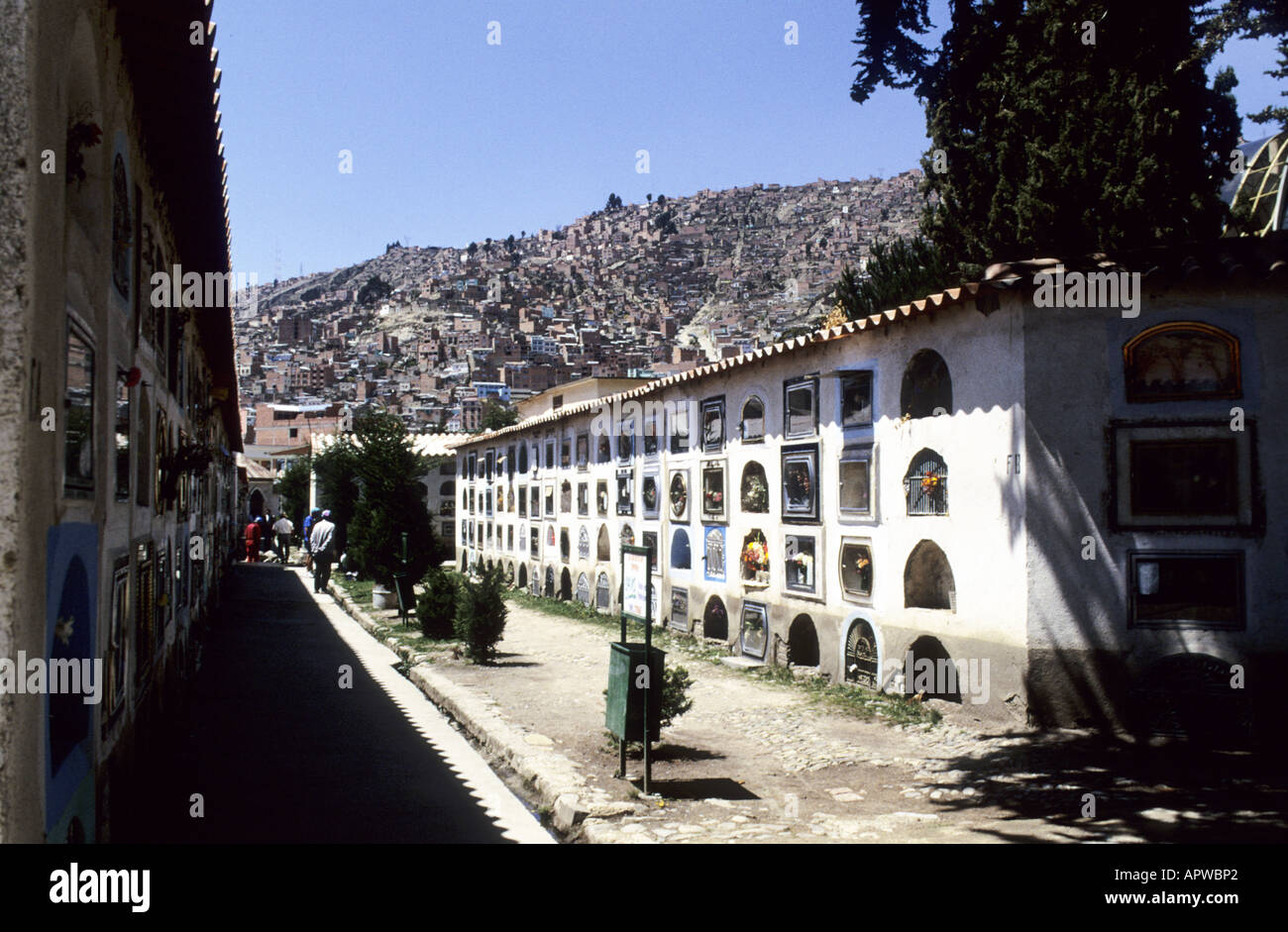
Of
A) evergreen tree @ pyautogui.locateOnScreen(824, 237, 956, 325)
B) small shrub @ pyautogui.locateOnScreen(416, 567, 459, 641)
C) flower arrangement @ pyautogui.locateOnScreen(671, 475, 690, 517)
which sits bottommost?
small shrub @ pyautogui.locateOnScreen(416, 567, 459, 641)

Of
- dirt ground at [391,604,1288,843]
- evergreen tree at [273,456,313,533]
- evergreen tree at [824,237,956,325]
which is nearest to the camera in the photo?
dirt ground at [391,604,1288,843]

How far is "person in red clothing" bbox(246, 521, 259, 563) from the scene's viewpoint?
38156mm

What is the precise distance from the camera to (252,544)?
38375 millimetres

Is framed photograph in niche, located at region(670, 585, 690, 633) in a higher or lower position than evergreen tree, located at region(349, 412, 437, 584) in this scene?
lower

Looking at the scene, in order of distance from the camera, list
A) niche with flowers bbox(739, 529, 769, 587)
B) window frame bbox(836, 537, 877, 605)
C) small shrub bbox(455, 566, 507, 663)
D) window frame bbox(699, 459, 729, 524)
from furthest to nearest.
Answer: window frame bbox(699, 459, 729, 524) → small shrub bbox(455, 566, 507, 663) → niche with flowers bbox(739, 529, 769, 587) → window frame bbox(836, 537, 877, 605)

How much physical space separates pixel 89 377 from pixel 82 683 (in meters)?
1.42

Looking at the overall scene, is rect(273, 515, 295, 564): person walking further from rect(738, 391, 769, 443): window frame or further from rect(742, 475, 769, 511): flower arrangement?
rect(742, 475, 769, 511): flower arrangement

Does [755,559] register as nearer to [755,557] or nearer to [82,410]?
[755,557]

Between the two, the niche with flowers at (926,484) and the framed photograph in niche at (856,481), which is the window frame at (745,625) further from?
the niche with flowers at (926,484)

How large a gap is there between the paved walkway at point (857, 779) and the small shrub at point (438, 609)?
4764 mm

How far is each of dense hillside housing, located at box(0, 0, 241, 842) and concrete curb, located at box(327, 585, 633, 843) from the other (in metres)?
2.81

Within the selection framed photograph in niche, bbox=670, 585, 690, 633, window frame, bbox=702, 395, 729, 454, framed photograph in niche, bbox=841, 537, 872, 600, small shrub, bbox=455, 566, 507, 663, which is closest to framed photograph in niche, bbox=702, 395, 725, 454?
window frame, bbox=702, 395, 729, 454

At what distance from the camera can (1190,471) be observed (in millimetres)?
9047

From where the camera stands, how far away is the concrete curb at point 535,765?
6.79 metres
